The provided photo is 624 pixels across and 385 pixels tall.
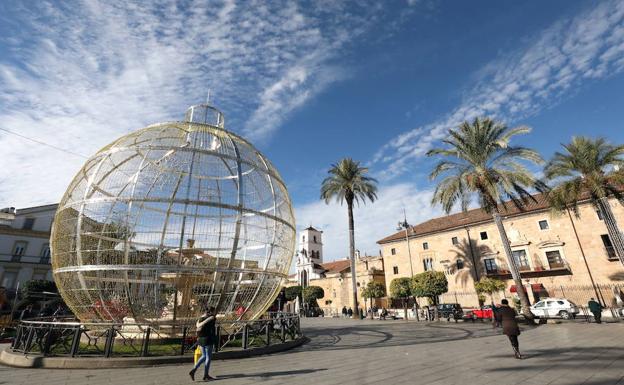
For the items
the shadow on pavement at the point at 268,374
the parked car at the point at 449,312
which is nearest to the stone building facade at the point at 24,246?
the shadow on pavement at the point at 268,374

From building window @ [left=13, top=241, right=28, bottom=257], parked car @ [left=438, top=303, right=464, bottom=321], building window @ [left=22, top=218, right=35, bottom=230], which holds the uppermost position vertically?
building window @ [left=22, top=218, right=35, bottom=230]

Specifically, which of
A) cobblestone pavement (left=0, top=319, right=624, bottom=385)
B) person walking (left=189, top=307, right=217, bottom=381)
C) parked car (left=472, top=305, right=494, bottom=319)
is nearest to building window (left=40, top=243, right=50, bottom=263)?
cobblestone pavement (left=0, top=319, right=624, bottom=385)

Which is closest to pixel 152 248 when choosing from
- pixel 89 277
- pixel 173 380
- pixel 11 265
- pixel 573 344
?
pixel 89 277

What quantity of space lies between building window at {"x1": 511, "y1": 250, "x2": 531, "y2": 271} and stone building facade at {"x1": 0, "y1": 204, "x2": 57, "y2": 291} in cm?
5228

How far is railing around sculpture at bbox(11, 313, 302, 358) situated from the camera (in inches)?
323

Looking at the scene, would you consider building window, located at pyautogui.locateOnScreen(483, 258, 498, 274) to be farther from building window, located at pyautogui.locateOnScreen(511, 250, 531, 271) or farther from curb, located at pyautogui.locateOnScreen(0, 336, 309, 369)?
curb, located at pyautogui.locateOnScreen(0, 336, 309, 369)

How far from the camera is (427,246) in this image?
4188 centimetres

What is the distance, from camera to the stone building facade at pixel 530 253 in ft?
94.9

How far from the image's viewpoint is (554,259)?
104 ft

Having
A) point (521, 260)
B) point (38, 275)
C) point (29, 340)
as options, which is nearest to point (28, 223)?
Result: point (38, 275)

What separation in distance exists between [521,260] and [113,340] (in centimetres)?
3908

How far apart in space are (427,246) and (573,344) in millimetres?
31850

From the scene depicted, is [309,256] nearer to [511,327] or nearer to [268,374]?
[511,327]

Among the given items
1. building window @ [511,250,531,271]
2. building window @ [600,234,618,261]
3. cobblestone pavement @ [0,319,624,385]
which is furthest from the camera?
building window @ [511,250,531,271]
